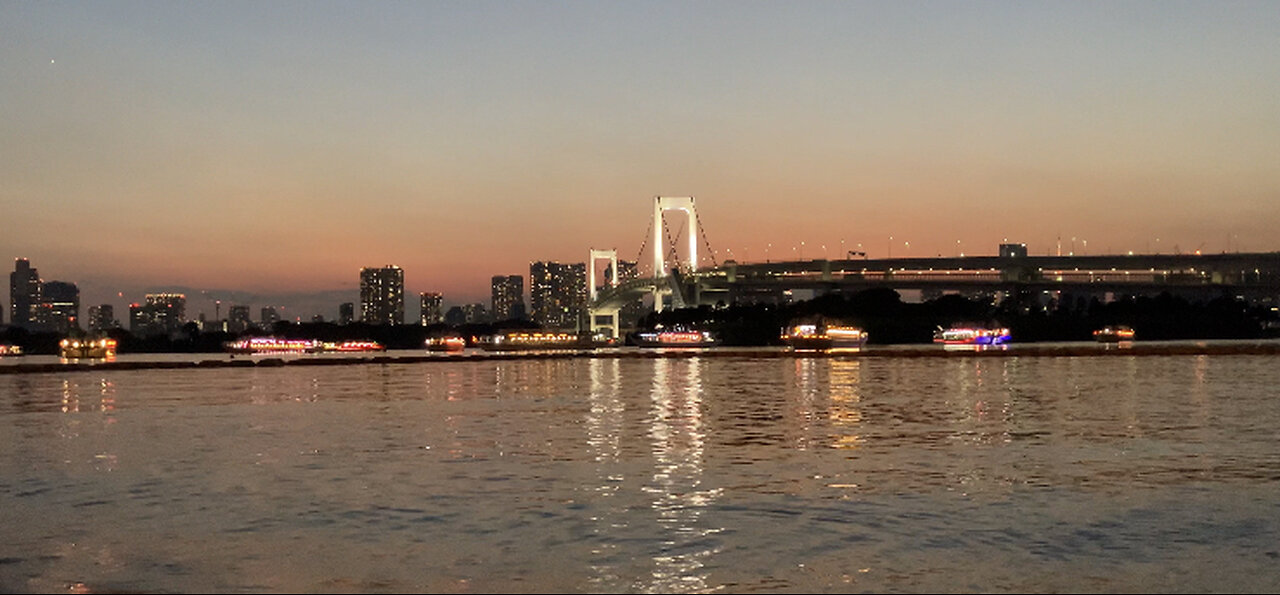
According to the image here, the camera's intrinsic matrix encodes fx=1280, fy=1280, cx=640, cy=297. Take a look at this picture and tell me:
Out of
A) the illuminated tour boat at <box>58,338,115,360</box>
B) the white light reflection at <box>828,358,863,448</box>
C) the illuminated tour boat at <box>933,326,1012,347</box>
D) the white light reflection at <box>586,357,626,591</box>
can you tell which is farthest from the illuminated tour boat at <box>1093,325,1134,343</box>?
the white light reflection at <box>586,357,626,591</box>

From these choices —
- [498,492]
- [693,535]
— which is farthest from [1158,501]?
[498,492]

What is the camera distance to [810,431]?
2041 cm

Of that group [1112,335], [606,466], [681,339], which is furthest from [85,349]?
[1112,335]


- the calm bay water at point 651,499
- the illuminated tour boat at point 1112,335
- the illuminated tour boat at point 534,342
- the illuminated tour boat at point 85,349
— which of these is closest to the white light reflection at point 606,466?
the calm bay water at point 651,499

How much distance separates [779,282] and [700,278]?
28.1 ft

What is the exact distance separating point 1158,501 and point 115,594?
9.16 meters

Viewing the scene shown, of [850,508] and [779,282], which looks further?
[779,282]

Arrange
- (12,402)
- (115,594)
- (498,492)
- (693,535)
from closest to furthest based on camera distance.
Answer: (115,594) < (693,535) < (498,492) < (12,402)

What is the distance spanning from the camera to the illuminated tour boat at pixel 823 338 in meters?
96.1

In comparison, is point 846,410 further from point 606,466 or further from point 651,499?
point 651,499

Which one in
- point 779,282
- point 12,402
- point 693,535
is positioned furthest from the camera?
point 779,282

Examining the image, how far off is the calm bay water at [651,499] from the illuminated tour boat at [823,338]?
229 ft

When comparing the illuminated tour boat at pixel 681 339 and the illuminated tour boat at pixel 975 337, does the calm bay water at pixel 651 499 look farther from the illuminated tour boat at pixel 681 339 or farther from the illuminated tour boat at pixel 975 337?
the illuminated tour boat at pixel 681 339

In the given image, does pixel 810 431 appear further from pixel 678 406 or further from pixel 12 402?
pixel 12 402
